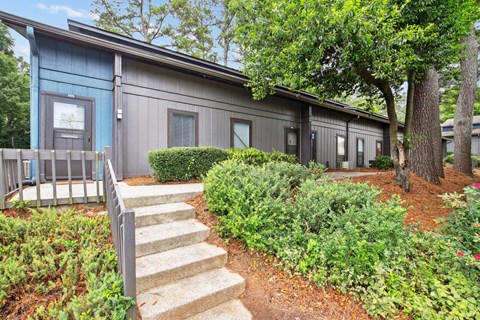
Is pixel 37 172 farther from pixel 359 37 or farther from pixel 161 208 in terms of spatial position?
pixel 359 37

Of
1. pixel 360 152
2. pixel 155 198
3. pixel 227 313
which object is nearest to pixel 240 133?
pixel 155 198

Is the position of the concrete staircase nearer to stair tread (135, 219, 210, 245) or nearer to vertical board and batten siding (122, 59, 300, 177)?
stair tread (135, 219, 210, 245)

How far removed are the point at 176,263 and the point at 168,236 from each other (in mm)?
398

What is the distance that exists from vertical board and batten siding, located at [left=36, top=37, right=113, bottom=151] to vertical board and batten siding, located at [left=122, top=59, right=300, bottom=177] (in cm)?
45

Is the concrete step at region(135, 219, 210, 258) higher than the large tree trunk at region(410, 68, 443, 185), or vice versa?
the large tree trunk at region(410, 68, 443, 185)

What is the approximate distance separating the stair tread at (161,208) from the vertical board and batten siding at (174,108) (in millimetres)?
3260

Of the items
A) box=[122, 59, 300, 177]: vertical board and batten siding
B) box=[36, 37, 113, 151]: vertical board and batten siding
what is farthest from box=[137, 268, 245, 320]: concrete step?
box=[36, 37, 113, 151]: vertical board and batten siding

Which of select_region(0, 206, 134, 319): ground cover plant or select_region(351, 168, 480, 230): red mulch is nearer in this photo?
select_region(0, 206, 134, 319): ground cover plant

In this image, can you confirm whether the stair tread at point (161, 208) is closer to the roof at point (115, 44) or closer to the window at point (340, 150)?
the roof at point (115, 44)

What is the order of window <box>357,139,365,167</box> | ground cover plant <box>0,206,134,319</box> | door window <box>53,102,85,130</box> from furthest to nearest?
window <box>357,139,365,167</box>, door window <box>53,102,85,130</box>, ground cover plant <box>0,206,134,319</box>

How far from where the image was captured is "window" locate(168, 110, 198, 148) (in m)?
6.62

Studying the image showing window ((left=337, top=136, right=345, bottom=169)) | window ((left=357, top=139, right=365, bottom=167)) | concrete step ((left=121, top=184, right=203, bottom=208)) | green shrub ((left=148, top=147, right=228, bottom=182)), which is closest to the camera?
concrete step ((left=121, top=184, right=203, bottom=208))

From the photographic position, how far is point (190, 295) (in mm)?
2041

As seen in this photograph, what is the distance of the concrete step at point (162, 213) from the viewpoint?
2.84 meters
